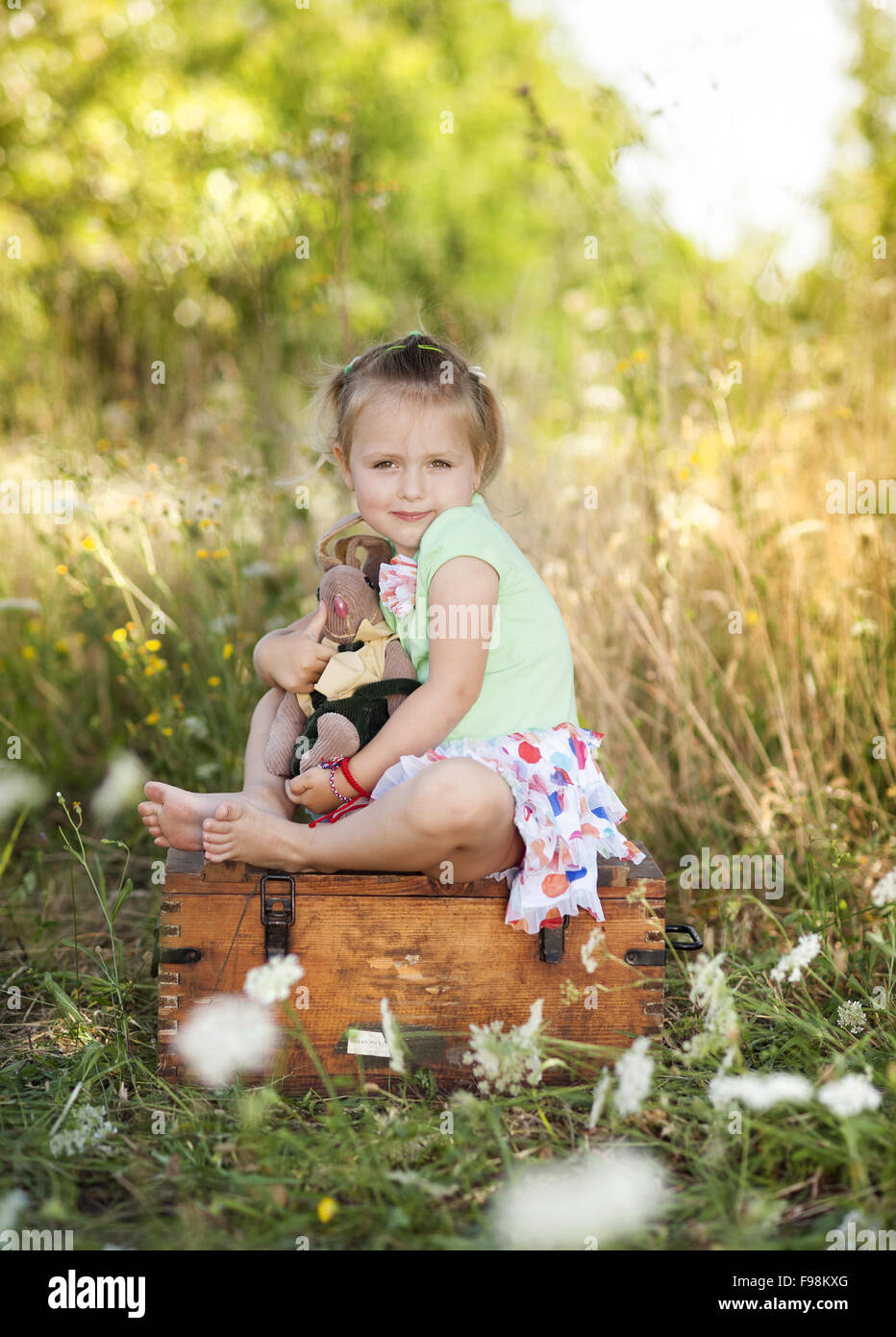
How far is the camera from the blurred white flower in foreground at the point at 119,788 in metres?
2.54

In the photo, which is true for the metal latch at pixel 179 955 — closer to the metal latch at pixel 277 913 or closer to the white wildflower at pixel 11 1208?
the metal latch at pixel 277 913

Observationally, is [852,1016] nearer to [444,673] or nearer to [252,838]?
[444,673]

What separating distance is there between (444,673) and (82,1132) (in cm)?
87

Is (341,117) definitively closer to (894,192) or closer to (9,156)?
(894,192)

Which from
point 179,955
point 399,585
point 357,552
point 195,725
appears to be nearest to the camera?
point 179,955

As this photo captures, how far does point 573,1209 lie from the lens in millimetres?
1388

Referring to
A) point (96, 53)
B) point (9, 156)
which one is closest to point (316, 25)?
point (96, 53)

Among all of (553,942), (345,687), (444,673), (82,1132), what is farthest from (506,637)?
(82,1132)

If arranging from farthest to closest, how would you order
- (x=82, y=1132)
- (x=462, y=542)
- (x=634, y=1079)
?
(x=462, y=542), (x=82, y=1132), (x=634, y=1079)

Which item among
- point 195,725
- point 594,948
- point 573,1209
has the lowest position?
point 573,1209

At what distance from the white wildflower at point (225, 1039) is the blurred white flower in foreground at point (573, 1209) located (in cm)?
48

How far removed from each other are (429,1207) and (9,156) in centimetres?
864

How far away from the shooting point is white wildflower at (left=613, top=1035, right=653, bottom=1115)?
1.51 metres
